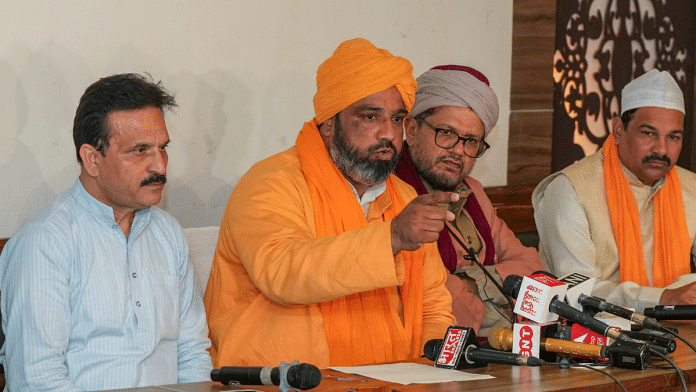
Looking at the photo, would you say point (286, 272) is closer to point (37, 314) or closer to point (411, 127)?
point (37, 314)

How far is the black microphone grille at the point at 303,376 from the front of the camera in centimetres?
185

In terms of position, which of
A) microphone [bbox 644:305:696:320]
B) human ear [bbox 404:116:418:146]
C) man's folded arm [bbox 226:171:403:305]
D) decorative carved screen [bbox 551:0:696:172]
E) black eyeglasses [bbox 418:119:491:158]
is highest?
decorative carved screen [bbox 551:0:696:172]

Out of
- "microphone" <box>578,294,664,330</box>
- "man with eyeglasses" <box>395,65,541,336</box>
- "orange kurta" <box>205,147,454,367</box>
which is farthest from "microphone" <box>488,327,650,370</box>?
"man with eyeglasses" <box>395,65,541,336</box>

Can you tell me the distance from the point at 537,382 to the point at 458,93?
5.75 ft

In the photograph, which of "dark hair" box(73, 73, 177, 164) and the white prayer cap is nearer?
"dark hair" box(73, 73, 177, 164)

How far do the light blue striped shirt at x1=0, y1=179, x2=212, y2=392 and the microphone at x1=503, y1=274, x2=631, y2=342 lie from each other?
1.07 m

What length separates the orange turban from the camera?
2930mm

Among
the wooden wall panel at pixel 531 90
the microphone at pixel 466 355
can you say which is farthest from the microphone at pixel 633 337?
the wooden wall panel at pixel 531 90

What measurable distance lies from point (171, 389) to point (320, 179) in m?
1.13

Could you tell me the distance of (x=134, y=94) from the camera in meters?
2.54

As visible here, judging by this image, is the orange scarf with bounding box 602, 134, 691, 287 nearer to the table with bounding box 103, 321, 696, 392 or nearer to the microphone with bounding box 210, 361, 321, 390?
the table with bounding box 103, 321, 696, 392

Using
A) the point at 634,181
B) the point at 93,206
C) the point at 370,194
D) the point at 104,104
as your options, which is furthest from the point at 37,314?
the point at 634,181

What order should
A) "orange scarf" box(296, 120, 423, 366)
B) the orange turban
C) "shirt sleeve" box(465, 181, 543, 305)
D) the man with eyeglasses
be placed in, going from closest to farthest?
"orange scarf" box(296, 120, 423, 366), the orange turban, "shirt sleeve" box(465, 181, 543, 305), the man with eyeglasses

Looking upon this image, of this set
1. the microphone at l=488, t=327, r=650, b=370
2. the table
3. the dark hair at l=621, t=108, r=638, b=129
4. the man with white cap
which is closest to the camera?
the table
